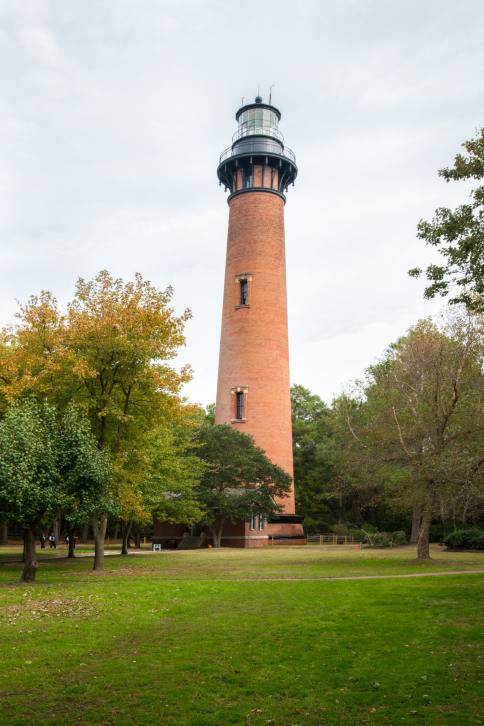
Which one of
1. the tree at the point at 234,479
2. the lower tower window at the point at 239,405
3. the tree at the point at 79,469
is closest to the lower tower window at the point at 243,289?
the lower tower window at the point at 239,405

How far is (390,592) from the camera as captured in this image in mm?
16203

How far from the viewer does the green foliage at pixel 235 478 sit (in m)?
42.2

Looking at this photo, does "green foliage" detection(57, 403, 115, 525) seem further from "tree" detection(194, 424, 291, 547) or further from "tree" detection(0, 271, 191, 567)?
"tree" detection(194, 424, 291, 547)

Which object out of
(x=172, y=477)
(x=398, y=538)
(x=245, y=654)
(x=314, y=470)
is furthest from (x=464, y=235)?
(x=314, y=470)

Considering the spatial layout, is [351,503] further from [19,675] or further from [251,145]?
[19,675]

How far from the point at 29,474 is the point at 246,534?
91.9 feet

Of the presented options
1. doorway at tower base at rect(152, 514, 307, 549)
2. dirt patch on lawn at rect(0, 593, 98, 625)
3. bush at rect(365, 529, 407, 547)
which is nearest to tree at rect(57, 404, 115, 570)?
dirt patch on lawn at rect(0, 593, 98, 625)

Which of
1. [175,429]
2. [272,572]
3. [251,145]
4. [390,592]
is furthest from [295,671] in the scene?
[251,145]

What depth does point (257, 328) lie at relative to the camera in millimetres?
47094

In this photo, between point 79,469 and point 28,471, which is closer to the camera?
point 28,471

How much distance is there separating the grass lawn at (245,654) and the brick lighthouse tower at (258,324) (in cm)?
2872

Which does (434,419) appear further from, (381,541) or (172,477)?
(381,541)

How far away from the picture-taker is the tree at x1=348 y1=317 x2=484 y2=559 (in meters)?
25.8

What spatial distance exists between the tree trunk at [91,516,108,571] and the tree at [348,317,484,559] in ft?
36.9
